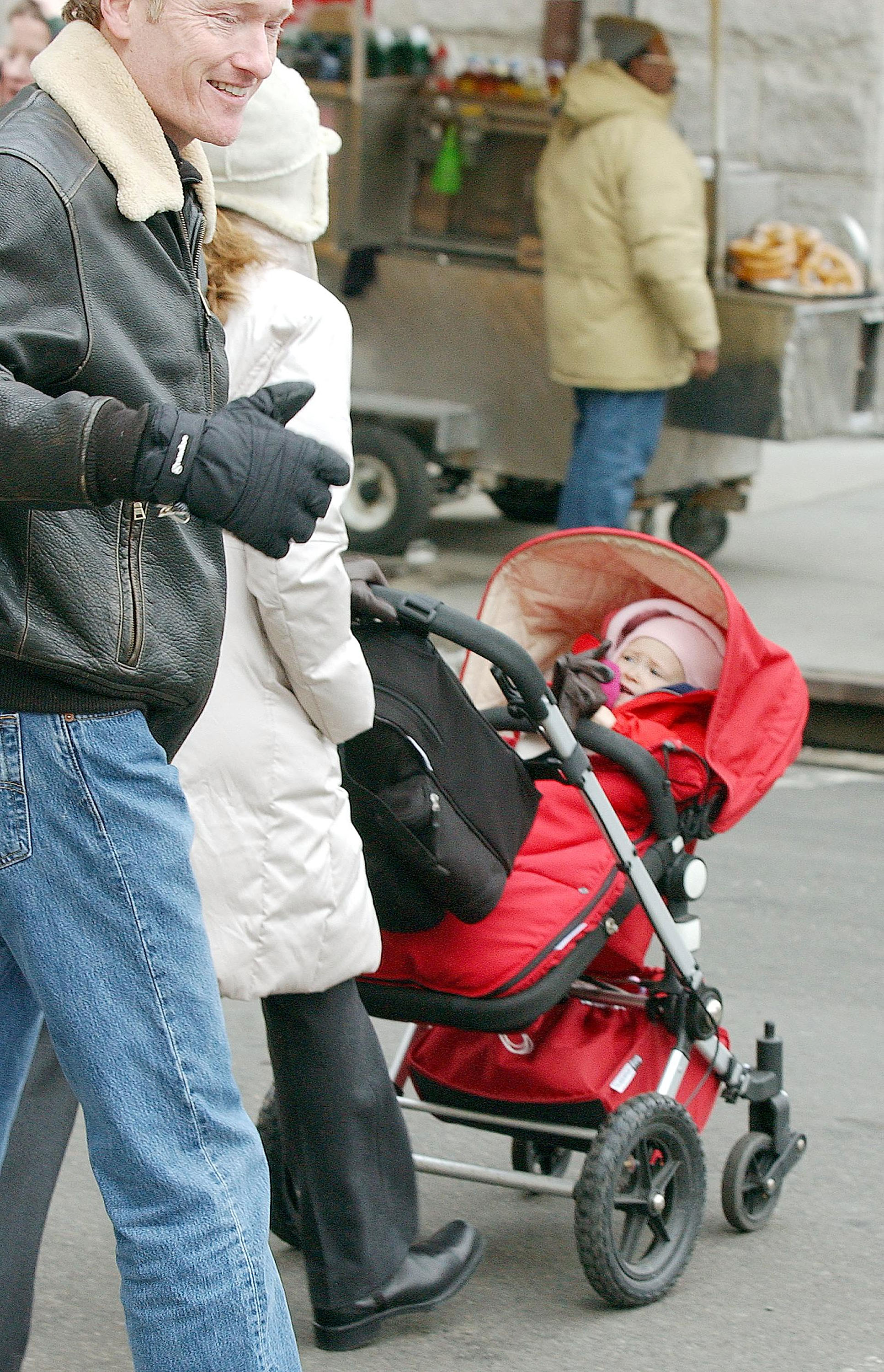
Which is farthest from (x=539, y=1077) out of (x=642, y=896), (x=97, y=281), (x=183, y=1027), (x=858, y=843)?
(x=858, y=843)

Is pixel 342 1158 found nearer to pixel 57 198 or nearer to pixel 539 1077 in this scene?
pixel 539 1077

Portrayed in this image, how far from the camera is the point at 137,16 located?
194 centimetres

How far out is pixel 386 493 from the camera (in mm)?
8398

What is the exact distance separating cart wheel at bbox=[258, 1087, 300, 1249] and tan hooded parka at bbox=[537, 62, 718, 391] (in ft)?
16.3

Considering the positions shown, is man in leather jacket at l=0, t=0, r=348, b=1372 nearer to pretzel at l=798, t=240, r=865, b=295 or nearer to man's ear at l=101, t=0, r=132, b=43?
man's ear at l=101, t=0, r=132, b=43

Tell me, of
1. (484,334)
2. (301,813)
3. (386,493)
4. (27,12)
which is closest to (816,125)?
(484,334)

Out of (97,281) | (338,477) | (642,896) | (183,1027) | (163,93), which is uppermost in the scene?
(163,93)

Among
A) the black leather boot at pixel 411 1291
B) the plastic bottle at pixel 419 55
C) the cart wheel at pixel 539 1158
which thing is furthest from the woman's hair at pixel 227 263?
the plastic bottle at pixel 419 55

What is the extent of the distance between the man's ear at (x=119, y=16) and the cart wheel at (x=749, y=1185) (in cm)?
200

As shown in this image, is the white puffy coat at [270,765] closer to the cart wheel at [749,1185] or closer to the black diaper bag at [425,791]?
the black diaper bag at [425,791]

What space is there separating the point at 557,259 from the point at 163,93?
19.5 feet

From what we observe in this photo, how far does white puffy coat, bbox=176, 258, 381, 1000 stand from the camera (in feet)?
8.36

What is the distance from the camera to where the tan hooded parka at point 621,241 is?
289 inches

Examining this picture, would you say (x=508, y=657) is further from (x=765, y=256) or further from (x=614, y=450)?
(x=765, y=256)
